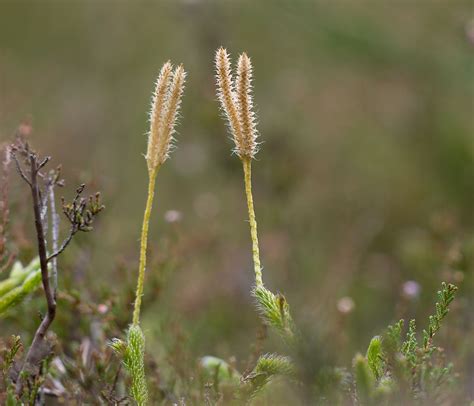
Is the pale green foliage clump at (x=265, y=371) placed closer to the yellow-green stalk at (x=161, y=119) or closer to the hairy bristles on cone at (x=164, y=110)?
the yellow-green stalk at (x=161, y=119)

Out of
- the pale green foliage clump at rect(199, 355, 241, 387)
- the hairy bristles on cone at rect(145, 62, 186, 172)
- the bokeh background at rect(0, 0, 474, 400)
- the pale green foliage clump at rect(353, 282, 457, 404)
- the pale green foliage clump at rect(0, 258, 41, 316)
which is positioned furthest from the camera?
the bokeh background at rect(0, 0, 474, 400)

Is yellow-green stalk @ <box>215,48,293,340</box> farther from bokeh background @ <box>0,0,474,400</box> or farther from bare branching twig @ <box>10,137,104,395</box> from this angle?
bare branching twig @ <box>10,137,104,395</box>

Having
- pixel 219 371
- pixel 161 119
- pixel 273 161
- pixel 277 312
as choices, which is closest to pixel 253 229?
pixel 277 312

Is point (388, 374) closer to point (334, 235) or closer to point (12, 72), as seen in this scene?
point (334, 235)

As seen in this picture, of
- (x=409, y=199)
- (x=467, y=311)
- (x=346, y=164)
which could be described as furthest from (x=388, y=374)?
(x=346, y=164)

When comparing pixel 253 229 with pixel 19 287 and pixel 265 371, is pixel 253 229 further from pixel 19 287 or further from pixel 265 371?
pixel 19 287

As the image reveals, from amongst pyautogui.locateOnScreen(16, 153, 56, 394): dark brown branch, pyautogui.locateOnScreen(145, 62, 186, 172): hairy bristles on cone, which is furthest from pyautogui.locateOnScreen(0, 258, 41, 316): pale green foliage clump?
pyautogui.locateOnScreen(145, 62, 186, 172): hairy bristles on cone
